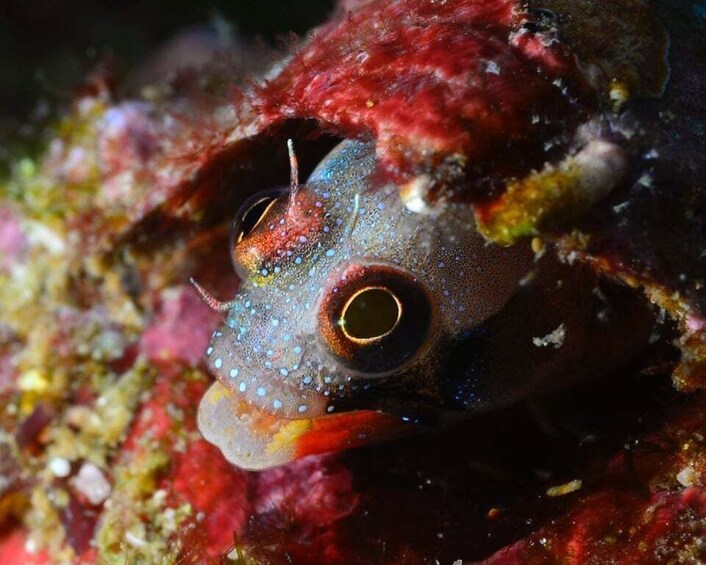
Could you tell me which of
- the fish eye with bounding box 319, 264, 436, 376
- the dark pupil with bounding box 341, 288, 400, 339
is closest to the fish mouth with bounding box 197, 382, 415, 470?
the fish eye with bounding box 319, 264, 436, 376

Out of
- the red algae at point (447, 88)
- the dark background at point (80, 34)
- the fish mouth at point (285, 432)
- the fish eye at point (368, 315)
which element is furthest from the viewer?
the dark background at point (80, 34)

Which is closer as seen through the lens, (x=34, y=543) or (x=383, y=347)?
(x=383, y=347)

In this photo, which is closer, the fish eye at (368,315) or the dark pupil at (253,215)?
the fish eye at (368,315)

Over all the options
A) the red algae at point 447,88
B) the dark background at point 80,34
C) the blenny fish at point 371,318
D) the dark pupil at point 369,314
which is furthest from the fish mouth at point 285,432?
the dark background at point 80,34

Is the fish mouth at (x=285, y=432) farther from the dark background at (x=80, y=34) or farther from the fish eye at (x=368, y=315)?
the dark background at (x=80, y=34)

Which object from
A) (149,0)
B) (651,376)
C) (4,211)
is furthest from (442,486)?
(149,0)

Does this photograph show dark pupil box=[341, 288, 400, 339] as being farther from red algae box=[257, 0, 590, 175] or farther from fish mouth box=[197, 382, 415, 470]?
red algae box=[257, 0, 590, 175]

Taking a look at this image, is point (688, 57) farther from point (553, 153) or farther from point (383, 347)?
point (383, 347)
